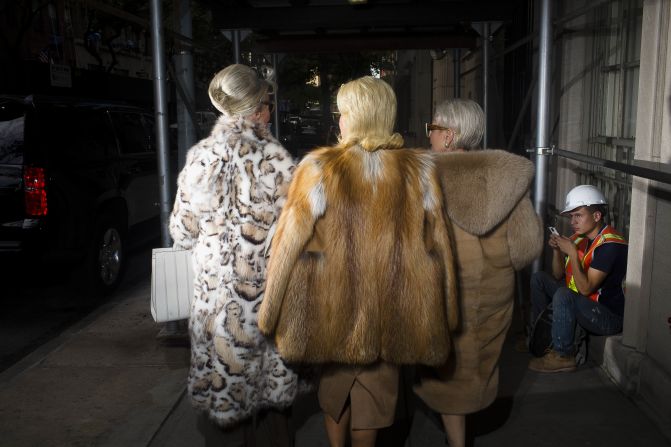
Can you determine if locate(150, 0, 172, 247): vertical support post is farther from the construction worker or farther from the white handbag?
the construction worker

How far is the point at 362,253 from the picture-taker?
2.68m

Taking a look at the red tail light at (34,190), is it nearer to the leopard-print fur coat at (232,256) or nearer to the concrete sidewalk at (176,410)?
the concrete sidewalk at (176,410)

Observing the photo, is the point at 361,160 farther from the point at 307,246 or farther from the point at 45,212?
the point at 45,212

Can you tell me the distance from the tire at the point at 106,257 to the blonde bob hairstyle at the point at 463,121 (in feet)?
15.5

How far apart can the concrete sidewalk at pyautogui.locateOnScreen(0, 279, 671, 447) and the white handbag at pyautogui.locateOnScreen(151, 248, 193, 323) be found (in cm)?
75

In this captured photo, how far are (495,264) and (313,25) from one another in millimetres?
4907

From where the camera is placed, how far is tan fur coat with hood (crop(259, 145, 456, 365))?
2654 mm

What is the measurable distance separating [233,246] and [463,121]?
1.16 metres

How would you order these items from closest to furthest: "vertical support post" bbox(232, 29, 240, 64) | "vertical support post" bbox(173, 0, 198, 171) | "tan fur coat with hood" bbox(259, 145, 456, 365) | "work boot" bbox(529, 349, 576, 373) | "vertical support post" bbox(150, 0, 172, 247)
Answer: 1. "tan fur coat with hood" bbox(259, 145, 456, 365)
2. "work boot" bbox(529, 349, 576, 373)
3. "vertical support post" bbox(150, 0, 172, 247)
4. "vertical support post" bbox(173, 0, 198, 171)
5. "vertical support post" bbox(232, 29, 240, 64)

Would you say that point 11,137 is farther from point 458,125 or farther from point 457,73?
point 457,73

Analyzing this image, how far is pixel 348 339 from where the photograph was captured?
8.94 feet

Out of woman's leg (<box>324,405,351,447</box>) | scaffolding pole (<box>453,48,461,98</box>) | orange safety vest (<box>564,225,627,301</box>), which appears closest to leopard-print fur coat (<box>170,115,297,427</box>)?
woman's leg (<box>324,405,351,447</box>)

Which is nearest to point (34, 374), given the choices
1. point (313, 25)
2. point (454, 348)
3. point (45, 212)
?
point (45, 212)

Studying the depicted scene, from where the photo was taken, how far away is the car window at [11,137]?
624cm
